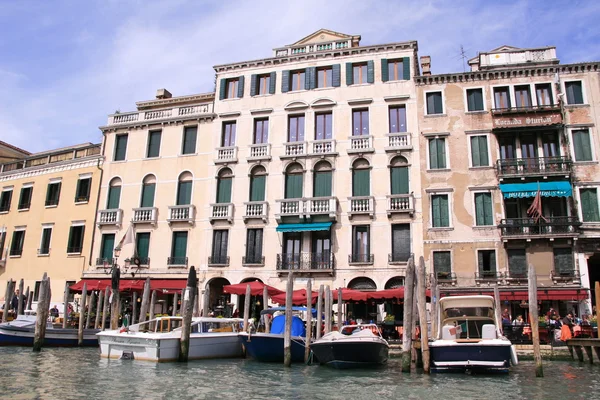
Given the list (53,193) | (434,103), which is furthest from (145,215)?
(434,103)

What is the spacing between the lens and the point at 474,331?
1702 cm

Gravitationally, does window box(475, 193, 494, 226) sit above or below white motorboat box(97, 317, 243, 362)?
above

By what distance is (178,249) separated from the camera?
28062mm

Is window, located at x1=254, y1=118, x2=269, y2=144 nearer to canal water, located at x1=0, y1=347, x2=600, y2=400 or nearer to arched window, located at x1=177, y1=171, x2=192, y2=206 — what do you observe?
arched window, located at x1=177, y1=171, x2=192, y2=206

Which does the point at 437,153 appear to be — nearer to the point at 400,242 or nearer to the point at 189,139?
the point at 400,242

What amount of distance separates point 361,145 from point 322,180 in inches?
102

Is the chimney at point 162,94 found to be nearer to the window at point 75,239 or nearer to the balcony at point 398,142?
the window at point 75,239

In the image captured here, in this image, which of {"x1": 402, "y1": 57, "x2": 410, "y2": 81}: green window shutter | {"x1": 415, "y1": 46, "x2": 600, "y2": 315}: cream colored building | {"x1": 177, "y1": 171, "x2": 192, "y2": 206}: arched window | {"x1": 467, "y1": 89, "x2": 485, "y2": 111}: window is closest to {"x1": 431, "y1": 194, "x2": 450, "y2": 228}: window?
{"x1": 415, "y1": 46, "x2": 600, "y2": 315}: cream colored building

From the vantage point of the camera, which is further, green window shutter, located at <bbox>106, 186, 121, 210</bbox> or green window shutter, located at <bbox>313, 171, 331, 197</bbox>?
green window shutter, located at <bbox>106, 186, 121, 210</bbox>

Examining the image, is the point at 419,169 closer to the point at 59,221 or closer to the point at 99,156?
the point at 99,156

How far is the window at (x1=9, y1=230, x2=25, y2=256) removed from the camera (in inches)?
1257

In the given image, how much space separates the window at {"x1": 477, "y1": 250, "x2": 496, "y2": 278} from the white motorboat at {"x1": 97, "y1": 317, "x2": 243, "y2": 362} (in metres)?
11.1

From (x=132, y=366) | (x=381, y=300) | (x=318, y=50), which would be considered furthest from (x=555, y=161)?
(x=132, y=366)

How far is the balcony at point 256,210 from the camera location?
26703 mm
